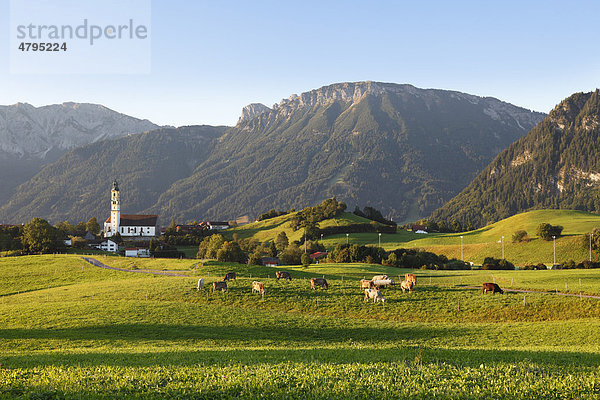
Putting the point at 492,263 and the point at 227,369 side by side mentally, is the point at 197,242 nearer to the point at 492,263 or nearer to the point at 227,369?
the point at 492,263

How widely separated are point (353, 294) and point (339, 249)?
7176cm

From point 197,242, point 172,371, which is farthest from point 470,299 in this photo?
point 197,242

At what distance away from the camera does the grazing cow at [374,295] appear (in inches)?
1781

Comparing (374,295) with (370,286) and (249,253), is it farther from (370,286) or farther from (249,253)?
(249,253)

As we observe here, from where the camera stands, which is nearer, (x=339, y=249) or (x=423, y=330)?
(x=423, y=330)

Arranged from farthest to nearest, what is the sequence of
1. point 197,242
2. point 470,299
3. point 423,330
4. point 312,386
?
point 197,242 → point 470,299 → point 423,330 → point 312,386

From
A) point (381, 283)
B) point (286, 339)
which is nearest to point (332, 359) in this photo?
point (286, 339)

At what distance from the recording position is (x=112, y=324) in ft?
123

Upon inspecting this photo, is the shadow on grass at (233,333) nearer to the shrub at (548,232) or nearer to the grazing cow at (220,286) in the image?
the grazing cow at (220,286)

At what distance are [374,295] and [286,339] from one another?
15.9 metres

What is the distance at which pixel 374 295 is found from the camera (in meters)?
45.9

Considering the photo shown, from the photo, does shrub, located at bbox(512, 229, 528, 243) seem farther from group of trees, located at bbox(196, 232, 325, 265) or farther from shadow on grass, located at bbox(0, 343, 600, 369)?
shadow on grass, located at bbox(0, 343, 600, 369)

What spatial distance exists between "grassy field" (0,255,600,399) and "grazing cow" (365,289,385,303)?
28.9 inches

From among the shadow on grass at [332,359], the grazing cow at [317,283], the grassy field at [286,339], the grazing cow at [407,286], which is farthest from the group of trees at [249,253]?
the shadow on grass at [332,359]
